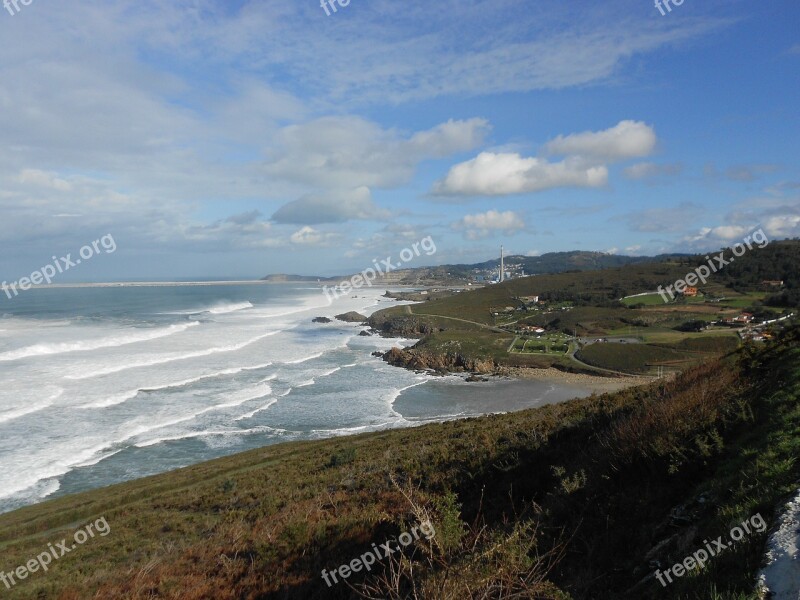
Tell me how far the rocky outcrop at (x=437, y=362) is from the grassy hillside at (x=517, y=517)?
1480 inches

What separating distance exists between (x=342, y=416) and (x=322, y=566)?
86.6 feet

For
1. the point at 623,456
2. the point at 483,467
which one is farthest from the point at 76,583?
the point at 623,456

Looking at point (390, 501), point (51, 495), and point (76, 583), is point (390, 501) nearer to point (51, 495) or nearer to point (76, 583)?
point (76, 583)

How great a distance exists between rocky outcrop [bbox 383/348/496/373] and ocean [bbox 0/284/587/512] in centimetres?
221

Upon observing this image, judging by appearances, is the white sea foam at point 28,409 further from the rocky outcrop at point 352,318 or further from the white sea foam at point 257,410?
the rocky outcrop at point 352,318

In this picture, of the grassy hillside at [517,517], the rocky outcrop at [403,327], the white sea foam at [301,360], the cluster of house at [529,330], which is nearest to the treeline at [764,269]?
the cluster of house at [529,330]

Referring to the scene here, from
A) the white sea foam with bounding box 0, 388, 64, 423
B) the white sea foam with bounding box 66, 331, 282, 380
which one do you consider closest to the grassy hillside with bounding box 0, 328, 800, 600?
the white sea foam with bounding box 0, 388, 64, 423

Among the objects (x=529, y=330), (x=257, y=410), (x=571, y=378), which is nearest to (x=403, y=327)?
(x=529, y=330)

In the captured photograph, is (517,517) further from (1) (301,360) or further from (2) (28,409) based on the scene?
(1) (301,360)

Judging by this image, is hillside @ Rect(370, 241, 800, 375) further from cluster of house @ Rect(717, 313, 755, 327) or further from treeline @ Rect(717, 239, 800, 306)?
cluster of house @ Rect(717, 313, 755, 327)

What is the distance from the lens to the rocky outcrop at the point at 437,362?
53.2 meters

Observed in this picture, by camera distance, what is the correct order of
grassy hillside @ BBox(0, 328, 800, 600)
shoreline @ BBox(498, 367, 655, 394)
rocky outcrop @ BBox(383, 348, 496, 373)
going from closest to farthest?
grassy hillside @ BBox(0, 328, 800, 600) < shoreline @ BBox(498, 367, 655, 394) < rocky outcrop @ BBox(383, 348, 496, 373)

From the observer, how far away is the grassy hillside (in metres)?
4.94

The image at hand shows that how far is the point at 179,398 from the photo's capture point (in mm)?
36000
